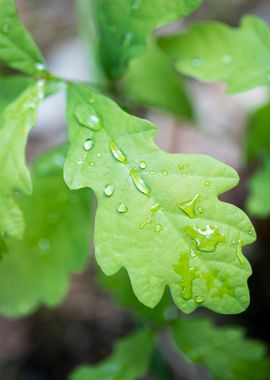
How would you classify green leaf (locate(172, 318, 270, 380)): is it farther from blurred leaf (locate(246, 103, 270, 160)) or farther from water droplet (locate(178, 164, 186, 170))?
water droplet (locate(178, 164, 186, 170))

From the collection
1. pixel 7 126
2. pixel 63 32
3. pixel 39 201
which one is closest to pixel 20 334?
pixel 39 201

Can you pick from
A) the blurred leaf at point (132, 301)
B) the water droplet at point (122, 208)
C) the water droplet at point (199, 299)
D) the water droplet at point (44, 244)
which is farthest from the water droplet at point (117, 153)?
the blurred leaf at point (132, 301)

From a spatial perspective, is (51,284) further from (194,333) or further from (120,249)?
(120,249)

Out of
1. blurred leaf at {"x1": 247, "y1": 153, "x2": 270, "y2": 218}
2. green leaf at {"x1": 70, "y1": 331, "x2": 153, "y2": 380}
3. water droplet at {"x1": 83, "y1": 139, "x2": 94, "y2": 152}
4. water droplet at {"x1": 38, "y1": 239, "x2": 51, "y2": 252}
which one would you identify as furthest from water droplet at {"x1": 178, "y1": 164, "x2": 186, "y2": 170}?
green leaf at {"x1": 70, "y1": 331, "x2": 153, "y2": 380}

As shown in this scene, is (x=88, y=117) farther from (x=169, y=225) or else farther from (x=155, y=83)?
(x=155, y=83)

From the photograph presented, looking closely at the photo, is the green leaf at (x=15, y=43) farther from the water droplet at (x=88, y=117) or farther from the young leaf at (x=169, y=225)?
the young leaf at (x=169, y=225)

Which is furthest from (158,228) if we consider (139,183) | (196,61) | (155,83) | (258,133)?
(155,83)

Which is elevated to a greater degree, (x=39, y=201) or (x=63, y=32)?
(x=39, y=201)
